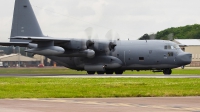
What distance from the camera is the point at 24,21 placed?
191ft

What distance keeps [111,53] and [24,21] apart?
1107 centimetres

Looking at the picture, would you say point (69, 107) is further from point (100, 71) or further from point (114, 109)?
point (100, 71)

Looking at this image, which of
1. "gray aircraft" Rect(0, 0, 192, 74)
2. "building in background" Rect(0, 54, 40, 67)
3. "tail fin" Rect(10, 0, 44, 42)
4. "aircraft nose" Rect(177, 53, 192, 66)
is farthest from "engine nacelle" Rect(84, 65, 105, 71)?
"building in background" Rect(0, 54, 40, 67)

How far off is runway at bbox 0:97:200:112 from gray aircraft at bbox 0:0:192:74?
2893cm

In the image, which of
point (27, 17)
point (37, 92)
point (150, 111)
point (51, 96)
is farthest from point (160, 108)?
point (27, 17)

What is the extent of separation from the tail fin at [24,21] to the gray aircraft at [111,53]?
10.8 ft

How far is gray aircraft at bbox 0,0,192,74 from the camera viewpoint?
52.3 meters

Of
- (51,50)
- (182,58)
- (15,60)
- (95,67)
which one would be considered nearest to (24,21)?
(51,50)

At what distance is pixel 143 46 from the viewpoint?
175 feet

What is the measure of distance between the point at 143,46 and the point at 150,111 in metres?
35.2

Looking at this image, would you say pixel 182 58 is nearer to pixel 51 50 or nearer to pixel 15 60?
pixel 51 50

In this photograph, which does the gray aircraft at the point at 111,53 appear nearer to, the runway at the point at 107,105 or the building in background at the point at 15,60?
→ the runway at the point at 107,105

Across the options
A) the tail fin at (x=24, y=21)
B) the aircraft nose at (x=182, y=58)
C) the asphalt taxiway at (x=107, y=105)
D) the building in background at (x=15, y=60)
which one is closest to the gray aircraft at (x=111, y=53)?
the aircraft nose at (x=182, y=58)

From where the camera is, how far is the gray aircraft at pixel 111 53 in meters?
52.3
